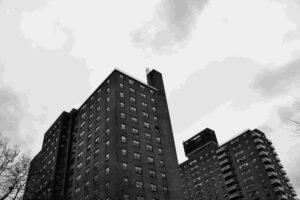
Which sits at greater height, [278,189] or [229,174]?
[229,174]

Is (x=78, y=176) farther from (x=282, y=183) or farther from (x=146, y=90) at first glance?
(x=282, y=183)

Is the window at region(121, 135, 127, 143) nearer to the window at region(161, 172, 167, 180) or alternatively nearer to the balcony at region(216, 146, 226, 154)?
the window at region(161, 172, 167, 180)

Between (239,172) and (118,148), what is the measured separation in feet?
246

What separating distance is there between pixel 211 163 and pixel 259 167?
25256 millimetres

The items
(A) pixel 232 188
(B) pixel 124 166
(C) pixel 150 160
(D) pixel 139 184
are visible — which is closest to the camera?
(D) pixel 139 184

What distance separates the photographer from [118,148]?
55375mm

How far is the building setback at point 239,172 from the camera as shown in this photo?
102463mm

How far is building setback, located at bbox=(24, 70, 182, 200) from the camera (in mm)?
53250

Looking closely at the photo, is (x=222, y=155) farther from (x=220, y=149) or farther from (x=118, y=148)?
(x=118, y=148)

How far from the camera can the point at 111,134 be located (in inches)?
2324

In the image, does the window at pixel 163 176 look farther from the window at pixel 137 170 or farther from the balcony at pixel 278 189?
the balcony at pixel 278 189

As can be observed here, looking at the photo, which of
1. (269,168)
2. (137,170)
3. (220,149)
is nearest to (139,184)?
(137,170)

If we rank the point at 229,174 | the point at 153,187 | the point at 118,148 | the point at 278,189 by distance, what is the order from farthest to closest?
the point at 229,174 → the point at 278,189 → the point at 118,148 → the point at 153,187

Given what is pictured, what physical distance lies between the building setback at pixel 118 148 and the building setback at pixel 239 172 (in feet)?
147
